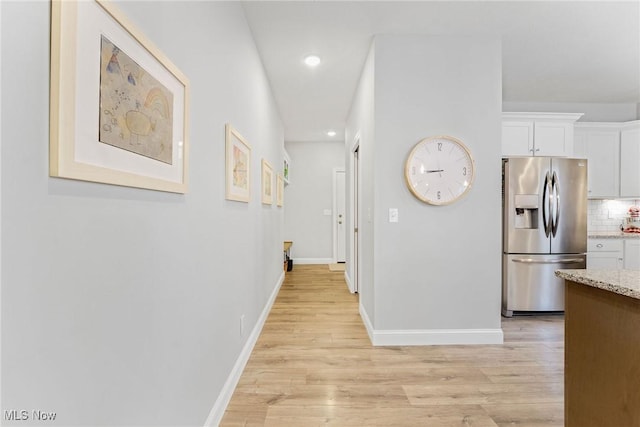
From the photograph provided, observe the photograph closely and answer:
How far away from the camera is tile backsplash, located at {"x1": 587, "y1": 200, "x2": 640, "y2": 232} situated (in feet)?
13.9

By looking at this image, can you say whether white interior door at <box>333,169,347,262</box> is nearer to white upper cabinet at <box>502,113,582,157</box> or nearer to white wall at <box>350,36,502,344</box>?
white upper cabinet at <box>502,113,582,157</box>

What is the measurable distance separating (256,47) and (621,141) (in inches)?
187

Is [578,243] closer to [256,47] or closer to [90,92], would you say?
[256,47]

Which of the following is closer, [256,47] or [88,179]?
[88,179]

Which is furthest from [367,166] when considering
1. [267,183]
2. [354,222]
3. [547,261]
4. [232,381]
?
[547,261]

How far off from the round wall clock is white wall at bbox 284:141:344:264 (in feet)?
13.0

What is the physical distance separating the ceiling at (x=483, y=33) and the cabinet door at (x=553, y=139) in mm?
468

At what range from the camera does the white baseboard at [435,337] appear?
2.54 m

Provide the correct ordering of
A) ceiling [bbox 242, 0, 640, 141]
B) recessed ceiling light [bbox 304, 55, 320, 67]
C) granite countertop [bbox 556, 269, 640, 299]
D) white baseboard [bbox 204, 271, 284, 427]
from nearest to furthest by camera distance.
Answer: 1. granite countertop [bbox 556, 269, 640, 299]
2. white baseboard [bbox 204, 271, 284, 427]
3. ceiling [bbox 242, 0, 640, 141]
4. recessed ceiling light [bbox 304, 55, 320, 67]

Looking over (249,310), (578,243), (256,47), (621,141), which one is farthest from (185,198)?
(621,141)

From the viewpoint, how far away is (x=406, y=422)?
1.63 metres

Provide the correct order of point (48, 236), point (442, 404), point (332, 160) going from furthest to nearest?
1. point (332, 160)
2. point (442, 404)
3. point (48, 236)

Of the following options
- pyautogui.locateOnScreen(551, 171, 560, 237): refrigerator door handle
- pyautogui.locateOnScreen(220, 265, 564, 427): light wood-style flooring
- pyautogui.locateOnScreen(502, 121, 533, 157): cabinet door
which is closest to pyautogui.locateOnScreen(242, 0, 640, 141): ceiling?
pyautogui.locateOnScreen(502, 121, 533, 157): cabinet door

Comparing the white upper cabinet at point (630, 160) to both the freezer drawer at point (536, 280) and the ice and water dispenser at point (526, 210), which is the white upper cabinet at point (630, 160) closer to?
the freezer drawer at point (536, 280)
